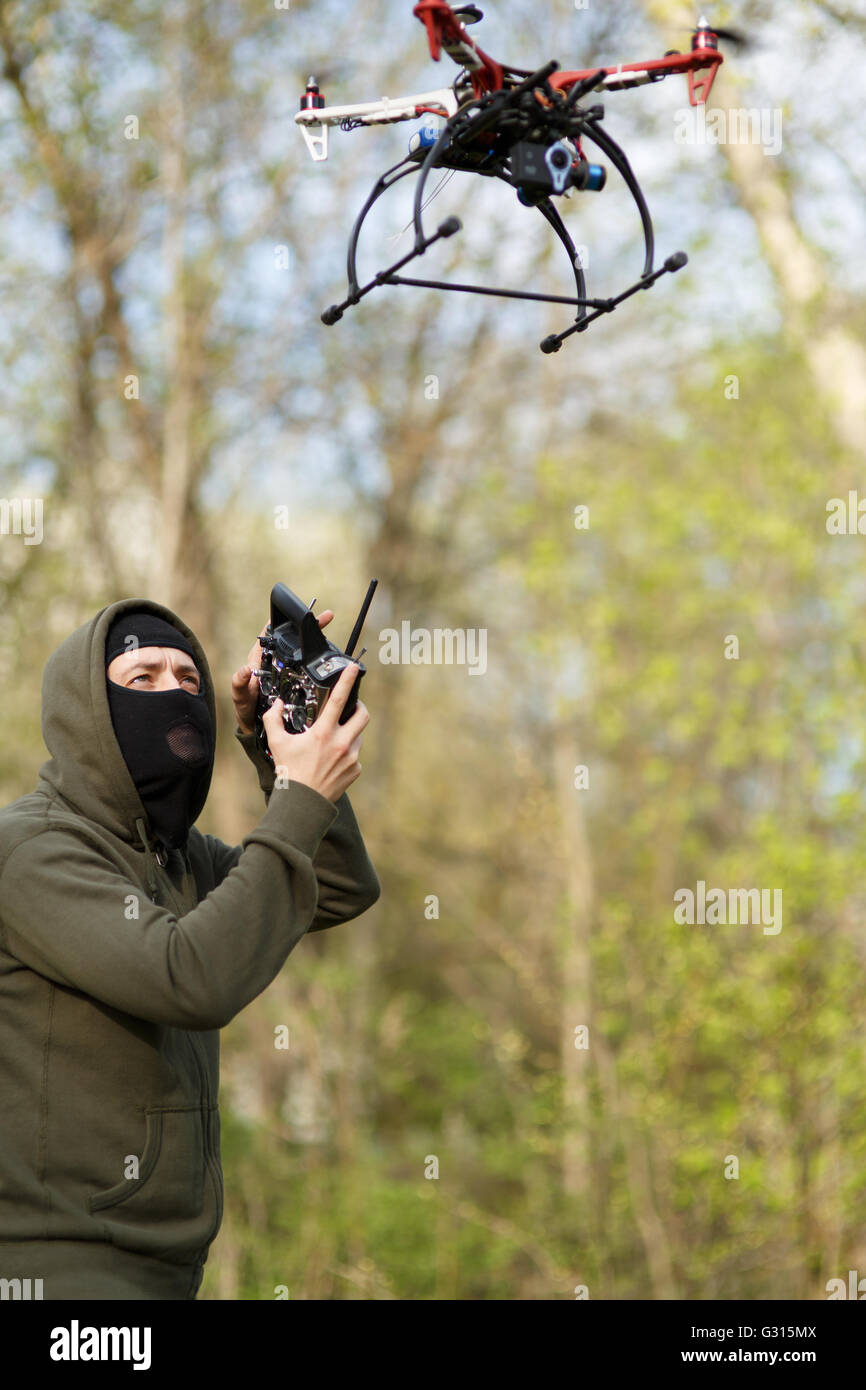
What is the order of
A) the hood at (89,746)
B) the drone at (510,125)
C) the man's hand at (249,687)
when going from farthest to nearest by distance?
1. the man's hand at (249,687)
2. the hood at (89,746)
3. the drone at (510,125)

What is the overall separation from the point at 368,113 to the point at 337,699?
3.36 ft

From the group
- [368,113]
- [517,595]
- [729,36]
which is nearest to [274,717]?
[368,113]

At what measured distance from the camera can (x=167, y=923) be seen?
2262 millimetres

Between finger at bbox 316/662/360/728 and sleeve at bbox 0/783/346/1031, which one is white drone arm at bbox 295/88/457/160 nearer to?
finger at bbox 316/662/360/728

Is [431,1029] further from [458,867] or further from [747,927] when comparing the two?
[747,927]

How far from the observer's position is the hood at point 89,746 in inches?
99.1

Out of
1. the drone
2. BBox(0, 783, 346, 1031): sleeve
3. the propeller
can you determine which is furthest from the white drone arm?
BBox(0, 783, 346, 1031): sleeve

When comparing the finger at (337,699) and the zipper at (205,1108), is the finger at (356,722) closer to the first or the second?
the finger at (337,699)

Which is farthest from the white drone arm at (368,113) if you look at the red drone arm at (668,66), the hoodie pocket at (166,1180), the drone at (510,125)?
the hoodie pocket at (166,1180)

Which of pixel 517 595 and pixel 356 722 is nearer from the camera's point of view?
pixel 356 722

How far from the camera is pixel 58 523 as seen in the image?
10109 millimetres

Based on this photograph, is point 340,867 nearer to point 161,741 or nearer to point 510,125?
point 161,741

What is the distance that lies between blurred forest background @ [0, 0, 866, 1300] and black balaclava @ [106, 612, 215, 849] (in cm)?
459

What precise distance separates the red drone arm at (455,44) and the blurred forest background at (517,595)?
16.8 ft
